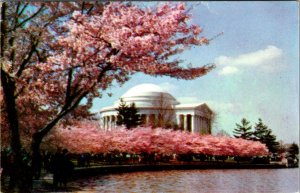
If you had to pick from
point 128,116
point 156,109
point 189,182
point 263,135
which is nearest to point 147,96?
point 128,116

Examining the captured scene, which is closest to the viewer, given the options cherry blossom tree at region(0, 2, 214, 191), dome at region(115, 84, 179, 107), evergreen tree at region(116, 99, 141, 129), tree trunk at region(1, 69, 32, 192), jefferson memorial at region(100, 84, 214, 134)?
cherry blossom tree at region(0, 2, 214, 191)

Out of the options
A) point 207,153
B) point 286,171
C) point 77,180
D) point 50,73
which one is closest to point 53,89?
point 50,73

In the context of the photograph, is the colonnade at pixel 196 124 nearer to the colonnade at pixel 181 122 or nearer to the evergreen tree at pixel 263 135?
the colonnade at pixel 181 122

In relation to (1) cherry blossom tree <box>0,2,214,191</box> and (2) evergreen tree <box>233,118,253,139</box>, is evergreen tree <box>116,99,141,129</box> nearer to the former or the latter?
(1) cherry blossom tree <box>0,2,214,191</box>

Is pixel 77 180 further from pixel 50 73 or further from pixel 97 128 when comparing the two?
pixel 50 73

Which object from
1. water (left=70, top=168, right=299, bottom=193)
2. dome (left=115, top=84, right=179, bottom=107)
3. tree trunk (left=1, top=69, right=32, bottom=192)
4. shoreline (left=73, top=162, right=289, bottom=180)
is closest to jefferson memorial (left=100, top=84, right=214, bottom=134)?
dome (left=115, top=84, right=179, bottom=107)

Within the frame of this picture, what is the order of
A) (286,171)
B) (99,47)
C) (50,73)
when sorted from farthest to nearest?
(286,171) < (50,73) < (99,47)

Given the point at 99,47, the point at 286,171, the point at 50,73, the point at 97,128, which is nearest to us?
the point at 99,47

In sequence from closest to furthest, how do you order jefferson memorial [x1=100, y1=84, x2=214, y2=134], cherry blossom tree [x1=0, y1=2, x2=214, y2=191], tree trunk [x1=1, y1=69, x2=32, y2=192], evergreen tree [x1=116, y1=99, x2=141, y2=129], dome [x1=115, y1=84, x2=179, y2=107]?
cherry blossom tree [x1=0, y1=2, x2=214, y2=191] < dome [x1=115, y1=84, x2=179, y2=107] < jefferson memorial [x1=100, y1=84, x2=214, y2=134] < tree trunk [x1=1, y1=69, x2=32, y2=192] < evergreen tree [x1=116, y1=99, x2=141, y2=129]
